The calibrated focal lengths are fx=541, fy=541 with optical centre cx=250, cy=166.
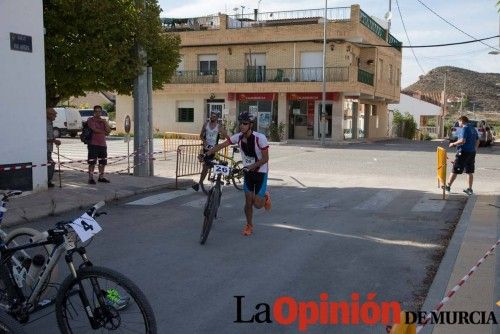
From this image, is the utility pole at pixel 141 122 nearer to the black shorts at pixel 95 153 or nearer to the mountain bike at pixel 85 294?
the black shorts at pixel 95 153

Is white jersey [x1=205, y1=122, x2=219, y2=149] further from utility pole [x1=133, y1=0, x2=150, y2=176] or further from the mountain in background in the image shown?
the mountain in background

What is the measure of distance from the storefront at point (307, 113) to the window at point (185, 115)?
8016 mm

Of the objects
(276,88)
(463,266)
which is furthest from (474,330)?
(276,88)

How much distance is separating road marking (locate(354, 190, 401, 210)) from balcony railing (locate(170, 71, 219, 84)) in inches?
1095

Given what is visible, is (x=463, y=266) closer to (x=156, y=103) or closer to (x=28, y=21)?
(x=28, y=21)

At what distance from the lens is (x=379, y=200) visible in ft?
36.7

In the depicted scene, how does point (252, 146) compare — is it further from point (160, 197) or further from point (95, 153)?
point (95, 153)

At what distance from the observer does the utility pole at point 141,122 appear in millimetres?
13609

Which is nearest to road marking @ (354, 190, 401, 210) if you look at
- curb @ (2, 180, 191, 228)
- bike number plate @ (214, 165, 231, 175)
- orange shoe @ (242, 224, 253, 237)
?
orange shoe @ (242, 224, 253, 237)

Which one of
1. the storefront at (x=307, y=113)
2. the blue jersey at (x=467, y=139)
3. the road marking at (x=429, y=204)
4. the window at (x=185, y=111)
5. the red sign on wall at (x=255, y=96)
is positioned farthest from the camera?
the window at (x=185, y=111)

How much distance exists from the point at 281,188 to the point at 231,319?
27.8ft

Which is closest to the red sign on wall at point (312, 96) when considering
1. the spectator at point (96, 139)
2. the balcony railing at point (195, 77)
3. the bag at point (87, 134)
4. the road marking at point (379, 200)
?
the balcony railing at point (195, 77)

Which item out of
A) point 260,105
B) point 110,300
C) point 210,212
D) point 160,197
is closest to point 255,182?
Result: point 210,212

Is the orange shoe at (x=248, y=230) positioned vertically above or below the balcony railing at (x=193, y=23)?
below
